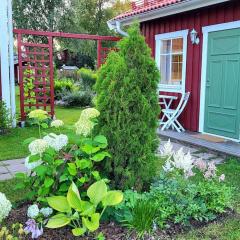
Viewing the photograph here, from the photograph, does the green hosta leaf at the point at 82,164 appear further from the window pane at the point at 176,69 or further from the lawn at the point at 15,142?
the window pane at the point at 176,69

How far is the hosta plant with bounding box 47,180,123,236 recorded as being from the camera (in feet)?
7.34

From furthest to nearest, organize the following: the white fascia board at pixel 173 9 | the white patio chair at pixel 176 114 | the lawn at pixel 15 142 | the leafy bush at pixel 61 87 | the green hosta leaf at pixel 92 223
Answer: the leafy bush at pixel 61 87 → the white patio chair at pixel 176 114 → the white fascia board at pixel 173 9 → the lawn at pixel 15 142 → the green hosta leaf at pixel 92 223

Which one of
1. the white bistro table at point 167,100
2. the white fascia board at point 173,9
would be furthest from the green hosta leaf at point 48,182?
the white bistro table at point 167,100

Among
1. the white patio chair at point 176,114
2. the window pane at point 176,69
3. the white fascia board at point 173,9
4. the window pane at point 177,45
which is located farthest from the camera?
the window pane at point 176,69

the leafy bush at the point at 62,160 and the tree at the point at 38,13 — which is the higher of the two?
the tree at the point at 38,13

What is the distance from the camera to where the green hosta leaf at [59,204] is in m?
2.29

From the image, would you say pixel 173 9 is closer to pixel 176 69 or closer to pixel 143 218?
pixel 176 69

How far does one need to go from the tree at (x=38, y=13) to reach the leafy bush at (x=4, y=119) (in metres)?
12.0

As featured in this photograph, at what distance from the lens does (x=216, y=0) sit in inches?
226

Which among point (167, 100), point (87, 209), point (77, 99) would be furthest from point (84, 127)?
point (77, 99)

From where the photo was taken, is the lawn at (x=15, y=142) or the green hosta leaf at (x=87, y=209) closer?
the green hosta leaf at (x=87, y=209)

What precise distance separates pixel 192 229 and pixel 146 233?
44 centimetres

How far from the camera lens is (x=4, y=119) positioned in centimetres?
679

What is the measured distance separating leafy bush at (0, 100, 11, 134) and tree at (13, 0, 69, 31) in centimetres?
1195
